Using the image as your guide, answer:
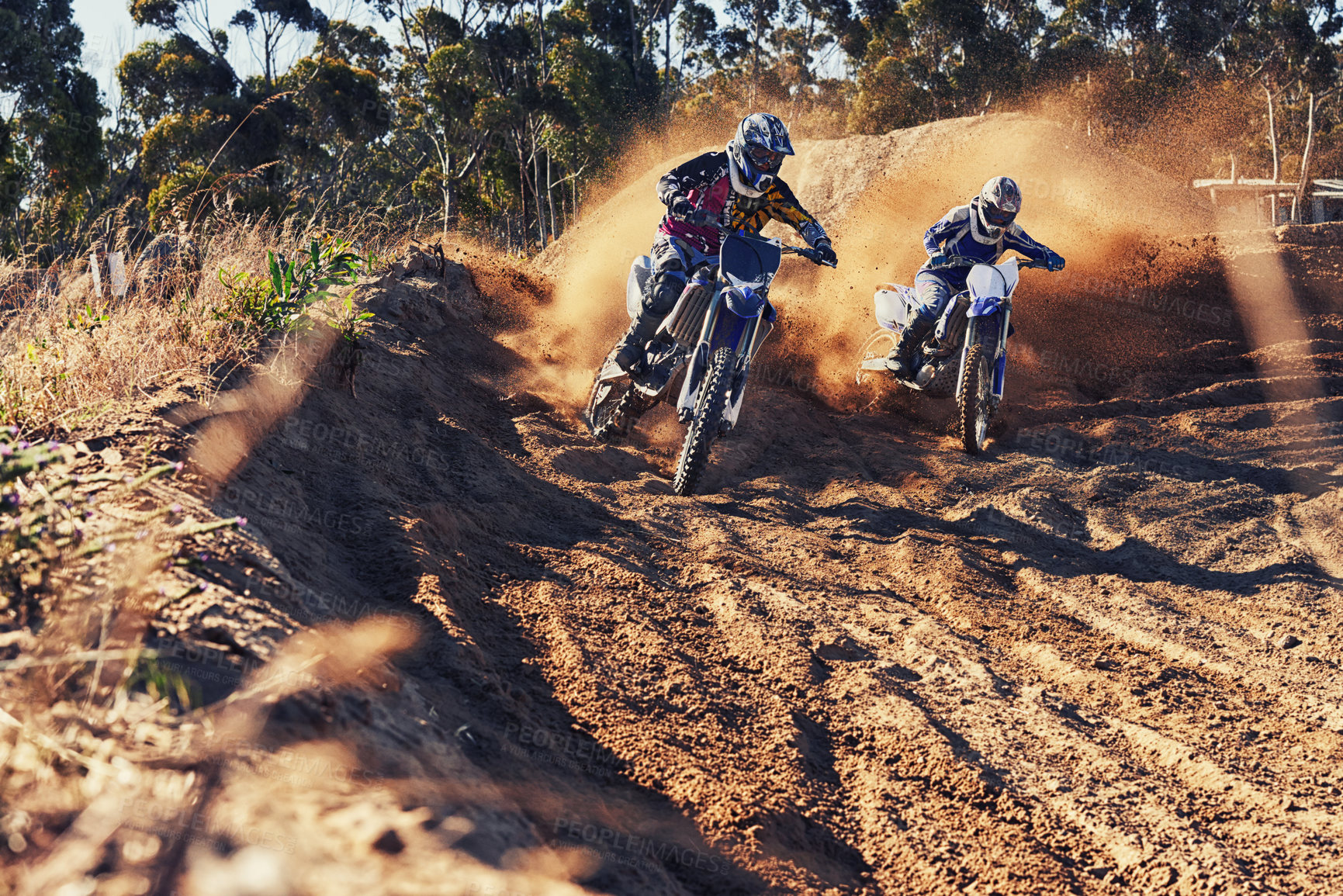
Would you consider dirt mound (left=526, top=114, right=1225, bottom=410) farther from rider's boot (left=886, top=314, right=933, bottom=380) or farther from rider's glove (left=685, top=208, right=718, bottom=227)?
rider's glove (left=685, top=208, right=718, bottom=227)

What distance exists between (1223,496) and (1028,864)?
15.0ft

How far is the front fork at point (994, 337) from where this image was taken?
6.95 m

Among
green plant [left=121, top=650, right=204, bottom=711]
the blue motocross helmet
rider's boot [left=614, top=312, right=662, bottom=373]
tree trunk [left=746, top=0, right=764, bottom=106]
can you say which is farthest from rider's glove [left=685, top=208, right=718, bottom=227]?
tree trunk [left=746, top=0, right=764, bottom=106]

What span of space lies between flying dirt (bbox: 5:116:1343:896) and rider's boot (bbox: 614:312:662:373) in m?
0.67

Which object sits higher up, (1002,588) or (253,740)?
(253,740)

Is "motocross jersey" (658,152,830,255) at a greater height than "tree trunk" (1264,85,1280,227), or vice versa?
"tree trunk" (1264,85,1280,227)

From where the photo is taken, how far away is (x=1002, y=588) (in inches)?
192

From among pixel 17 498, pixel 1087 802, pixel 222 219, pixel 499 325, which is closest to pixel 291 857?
pixel 17 498

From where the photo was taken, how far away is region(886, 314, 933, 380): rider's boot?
752 cm

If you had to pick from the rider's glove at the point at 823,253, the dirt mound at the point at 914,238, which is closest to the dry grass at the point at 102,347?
the dirt mound at the point at 914,238

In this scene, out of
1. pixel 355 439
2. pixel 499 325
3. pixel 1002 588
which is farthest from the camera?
pixel 499 325

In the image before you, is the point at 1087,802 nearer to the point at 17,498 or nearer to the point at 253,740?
the point at 253,740

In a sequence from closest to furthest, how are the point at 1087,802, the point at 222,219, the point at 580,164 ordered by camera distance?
the point at 1087,802
the point at 222,219
the point at 580,164

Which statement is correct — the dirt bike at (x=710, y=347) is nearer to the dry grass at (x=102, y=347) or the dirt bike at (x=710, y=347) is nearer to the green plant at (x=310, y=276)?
the green plant at (x=310, y=276)
